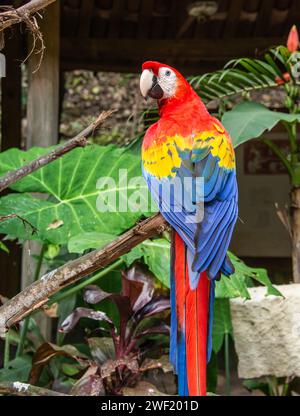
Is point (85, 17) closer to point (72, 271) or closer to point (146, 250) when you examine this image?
point (146, 250)

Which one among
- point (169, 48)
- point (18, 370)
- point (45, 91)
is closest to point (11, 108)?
point (169, 48)

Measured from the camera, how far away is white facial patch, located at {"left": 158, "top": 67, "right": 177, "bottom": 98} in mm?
1678

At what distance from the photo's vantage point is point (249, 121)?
2.38m

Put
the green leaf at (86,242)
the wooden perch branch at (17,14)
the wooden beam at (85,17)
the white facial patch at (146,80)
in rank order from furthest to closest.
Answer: the wooden beam at (85,17) → the green leaf at (86,242) → the white facial patch at (146,80) → the wooden perch branch at (17,14)

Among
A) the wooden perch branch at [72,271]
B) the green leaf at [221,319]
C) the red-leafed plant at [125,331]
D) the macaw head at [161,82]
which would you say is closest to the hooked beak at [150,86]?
the macaw head at [161,82]

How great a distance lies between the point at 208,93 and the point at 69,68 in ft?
5.46

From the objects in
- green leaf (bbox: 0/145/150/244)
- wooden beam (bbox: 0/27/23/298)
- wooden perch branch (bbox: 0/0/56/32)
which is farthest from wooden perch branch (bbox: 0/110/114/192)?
wooden beam (bbox: 0/27/23/298)

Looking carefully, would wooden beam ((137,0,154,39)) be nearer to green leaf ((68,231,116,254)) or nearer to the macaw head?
green leaf ((68,231,116,254))

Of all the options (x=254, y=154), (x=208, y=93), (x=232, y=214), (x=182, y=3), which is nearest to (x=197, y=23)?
(x=182, y=3)

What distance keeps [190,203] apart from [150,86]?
37 cm

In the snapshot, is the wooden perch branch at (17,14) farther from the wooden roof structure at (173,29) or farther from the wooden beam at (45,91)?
the wooden roof structure at (173,29)

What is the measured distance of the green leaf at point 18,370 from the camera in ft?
7.91

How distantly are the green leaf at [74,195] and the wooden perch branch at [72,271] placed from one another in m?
0.72
